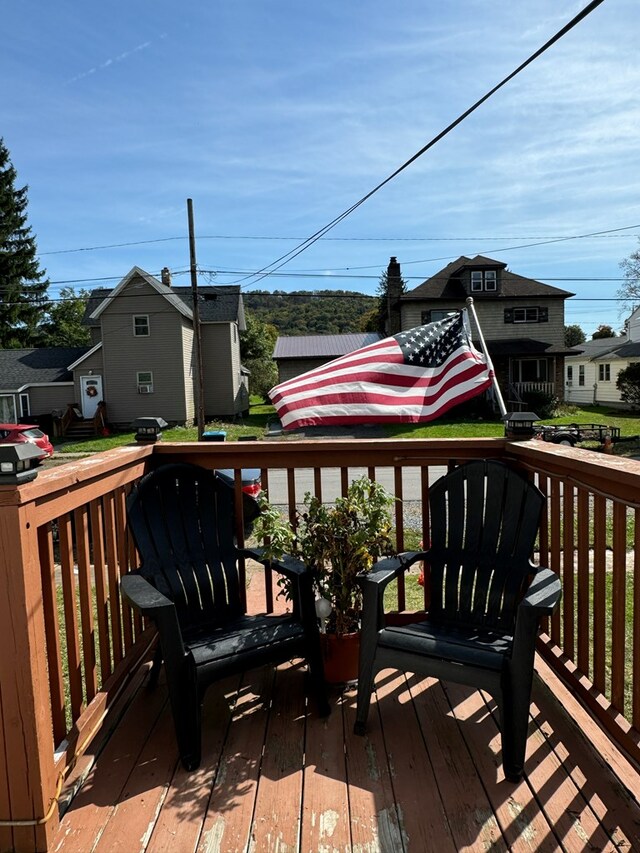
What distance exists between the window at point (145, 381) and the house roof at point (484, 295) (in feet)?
36.7

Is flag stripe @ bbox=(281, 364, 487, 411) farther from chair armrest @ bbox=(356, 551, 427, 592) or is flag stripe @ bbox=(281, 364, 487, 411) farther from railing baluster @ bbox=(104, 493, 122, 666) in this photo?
railing baluster @ bbox=(104, 493, 122, 666)

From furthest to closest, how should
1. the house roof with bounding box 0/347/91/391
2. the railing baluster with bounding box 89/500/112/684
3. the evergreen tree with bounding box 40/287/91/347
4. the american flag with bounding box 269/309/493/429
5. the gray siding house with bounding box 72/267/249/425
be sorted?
the evergreen tree with bounding box 40/287/91/347 → the house roof with bounding box 0/347/91/391 → the gray siding house with bounding box 72/267/249/425 → the american flag with bounding box 269/309/493/429 → the railing baluster with bounding box 89/500/112/684

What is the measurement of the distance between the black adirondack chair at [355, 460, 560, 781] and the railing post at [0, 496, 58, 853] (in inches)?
42.6

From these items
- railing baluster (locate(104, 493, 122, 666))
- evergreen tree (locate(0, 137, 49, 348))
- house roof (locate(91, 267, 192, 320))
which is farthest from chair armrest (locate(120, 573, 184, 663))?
evergreen tree (locate(0, 137, 49, 348))

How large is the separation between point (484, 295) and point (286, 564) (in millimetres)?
24540

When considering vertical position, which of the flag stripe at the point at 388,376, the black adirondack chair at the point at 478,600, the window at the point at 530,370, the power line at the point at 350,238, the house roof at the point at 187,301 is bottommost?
the black adirondack chair at the point at 478,600

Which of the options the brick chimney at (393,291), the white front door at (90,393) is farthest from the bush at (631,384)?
the white front door at (90,393)

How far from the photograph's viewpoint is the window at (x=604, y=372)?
30.5m

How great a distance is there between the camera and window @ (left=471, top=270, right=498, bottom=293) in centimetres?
2506

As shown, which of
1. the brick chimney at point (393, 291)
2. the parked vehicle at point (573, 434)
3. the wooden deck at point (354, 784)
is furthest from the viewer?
the brick chimney at point (393, 291)

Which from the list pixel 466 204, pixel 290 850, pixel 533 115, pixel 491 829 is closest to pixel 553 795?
pixel 491 829

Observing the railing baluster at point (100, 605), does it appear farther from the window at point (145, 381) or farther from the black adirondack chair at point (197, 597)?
the window at point (145, 381)

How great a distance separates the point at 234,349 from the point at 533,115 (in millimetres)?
18832

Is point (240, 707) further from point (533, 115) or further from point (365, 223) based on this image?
point (365, 223)
